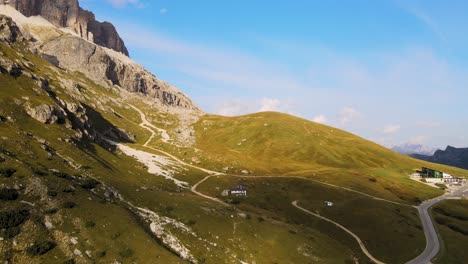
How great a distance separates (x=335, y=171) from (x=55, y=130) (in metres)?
146

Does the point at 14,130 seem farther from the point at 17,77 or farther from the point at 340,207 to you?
the point at 340,207

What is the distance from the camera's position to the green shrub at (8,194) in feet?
192

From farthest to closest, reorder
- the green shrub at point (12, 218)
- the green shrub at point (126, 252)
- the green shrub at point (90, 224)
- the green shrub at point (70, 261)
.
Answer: the green shrub at point (90, 224)
the green shrub at point (126, 252)
the green shrub at point (12, 218)
the green shrub at point (70, 261)

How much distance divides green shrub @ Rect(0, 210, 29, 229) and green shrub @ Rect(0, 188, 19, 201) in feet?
16.4

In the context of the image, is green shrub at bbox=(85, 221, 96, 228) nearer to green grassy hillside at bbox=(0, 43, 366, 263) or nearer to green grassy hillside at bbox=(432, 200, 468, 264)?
green grassy hillside at bbox=(0, 43, 366, 263)

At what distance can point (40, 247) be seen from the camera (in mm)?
50750

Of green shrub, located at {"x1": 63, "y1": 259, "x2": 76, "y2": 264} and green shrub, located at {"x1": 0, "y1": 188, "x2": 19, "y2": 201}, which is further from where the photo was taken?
green shrub, located at {"x1": 0, "y1": 188, "x2": 19, "y2": 201}

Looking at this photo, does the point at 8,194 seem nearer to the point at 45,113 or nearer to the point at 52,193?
the point at 52,193

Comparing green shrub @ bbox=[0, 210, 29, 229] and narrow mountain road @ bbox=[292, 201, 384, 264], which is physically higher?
green shrub @ bbox=[0, 210, 29, 229]

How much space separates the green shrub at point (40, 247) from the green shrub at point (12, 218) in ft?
16.0

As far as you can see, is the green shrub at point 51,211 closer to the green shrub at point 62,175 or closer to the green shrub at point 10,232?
the green shrub at point 10,232

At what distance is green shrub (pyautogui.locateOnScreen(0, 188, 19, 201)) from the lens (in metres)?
58.6

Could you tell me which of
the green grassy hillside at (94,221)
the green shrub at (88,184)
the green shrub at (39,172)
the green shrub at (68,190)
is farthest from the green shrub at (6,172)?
the green shrub at (88,184)

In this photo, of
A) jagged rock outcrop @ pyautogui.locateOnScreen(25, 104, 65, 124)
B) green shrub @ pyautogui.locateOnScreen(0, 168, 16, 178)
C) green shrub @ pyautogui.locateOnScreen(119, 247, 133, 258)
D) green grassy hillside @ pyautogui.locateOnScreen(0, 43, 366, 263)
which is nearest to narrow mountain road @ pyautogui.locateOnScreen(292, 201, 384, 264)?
green grassy hillside @ pyautogui.locateOnScreen(0, 43, 366, 263)
